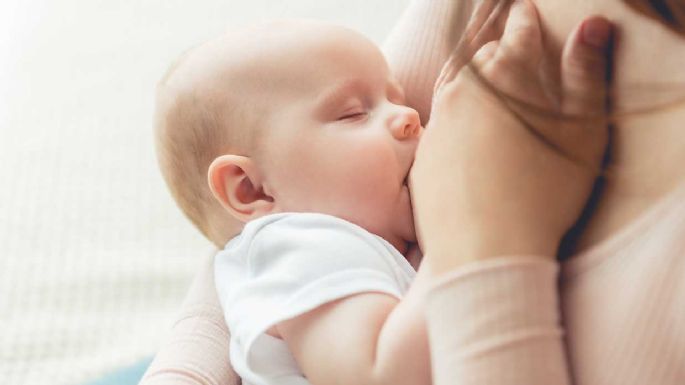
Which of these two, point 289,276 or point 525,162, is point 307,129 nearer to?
point 289,276

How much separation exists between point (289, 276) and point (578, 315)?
0.23 meters

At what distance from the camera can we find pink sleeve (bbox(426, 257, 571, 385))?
0.45 m

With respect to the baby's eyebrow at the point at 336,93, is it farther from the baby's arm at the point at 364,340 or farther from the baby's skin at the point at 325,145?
the baby's arm at the point at 364,340

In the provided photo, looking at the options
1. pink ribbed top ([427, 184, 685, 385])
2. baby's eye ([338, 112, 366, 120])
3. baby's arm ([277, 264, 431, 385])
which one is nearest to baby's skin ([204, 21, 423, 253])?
baby's eye ([338, 112, 366, 120])

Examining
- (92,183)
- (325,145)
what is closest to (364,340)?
(325,145)

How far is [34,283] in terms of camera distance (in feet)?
3.66

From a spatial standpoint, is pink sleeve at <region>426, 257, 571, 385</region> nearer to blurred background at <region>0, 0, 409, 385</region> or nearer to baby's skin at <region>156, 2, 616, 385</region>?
baby's skin at <region>156, 2, 616, 385</region>

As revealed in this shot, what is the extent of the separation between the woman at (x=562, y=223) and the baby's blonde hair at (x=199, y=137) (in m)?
0.27

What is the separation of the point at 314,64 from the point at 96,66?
30.7 inches

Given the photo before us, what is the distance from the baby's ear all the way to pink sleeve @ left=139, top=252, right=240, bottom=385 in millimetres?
70

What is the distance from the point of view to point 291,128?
72 cm

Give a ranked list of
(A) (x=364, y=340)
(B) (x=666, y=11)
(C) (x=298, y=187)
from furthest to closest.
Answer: (C) (x=298, y=187), (A) (x=364, y=340), (B) (x=666, y=11)

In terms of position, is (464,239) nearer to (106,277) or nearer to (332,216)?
(332,216)

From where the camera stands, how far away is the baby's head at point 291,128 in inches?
28.0
